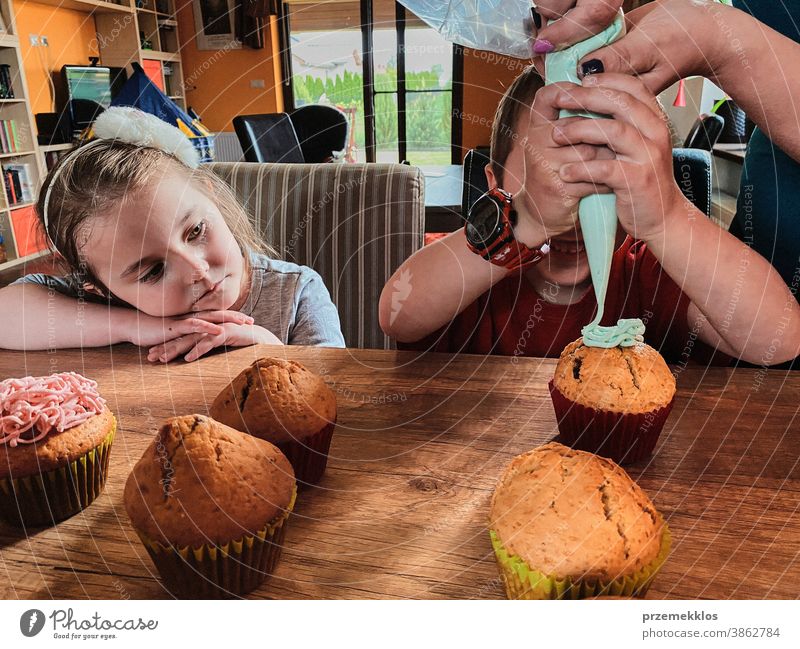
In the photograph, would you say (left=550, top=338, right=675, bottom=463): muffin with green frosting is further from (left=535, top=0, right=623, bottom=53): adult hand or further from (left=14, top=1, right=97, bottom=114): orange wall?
(left=14, top=1, right=97, bottom=114): orange wall

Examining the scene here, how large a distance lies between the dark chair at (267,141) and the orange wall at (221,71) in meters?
0.47

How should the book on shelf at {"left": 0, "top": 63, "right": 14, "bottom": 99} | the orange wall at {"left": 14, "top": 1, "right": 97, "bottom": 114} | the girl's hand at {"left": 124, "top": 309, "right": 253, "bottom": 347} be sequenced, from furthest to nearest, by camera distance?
the orange wall at {"left": 14, "top": 1, "right": 97, "bottom": 114} → the book on shelf at {"left": 0, "top": 63, "right": 14, "bottom": 99} → the girl's hand at {"left": 124, "top": 309, "right": 253, "bottom": 347}

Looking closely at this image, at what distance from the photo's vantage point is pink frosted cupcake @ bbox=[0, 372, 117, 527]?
1.01 feet

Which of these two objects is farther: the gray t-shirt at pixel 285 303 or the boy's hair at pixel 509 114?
the gray t-shirt at pixel 285 303

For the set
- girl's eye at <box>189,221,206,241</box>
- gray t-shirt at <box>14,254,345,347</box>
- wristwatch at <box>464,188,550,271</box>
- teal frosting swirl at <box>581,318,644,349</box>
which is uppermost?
wristwatch at <box>464,188,550,271</box>

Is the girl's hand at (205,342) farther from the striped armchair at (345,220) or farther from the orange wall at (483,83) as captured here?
the striped armchair at (345,220)

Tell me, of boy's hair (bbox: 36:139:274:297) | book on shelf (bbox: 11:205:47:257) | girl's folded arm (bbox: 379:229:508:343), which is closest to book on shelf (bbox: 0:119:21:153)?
book on shelf (bbox: 11:205:47:257)

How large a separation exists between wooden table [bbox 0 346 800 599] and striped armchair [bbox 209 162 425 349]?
1.64ft

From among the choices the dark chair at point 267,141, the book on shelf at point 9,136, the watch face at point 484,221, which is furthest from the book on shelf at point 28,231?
the book on shelf at point 9,136

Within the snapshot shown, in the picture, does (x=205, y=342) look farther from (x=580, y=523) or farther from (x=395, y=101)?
(x=580, y=523)

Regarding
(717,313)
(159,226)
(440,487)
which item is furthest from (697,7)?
(159,226)

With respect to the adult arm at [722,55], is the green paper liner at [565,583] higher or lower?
lower

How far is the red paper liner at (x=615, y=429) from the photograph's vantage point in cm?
35
